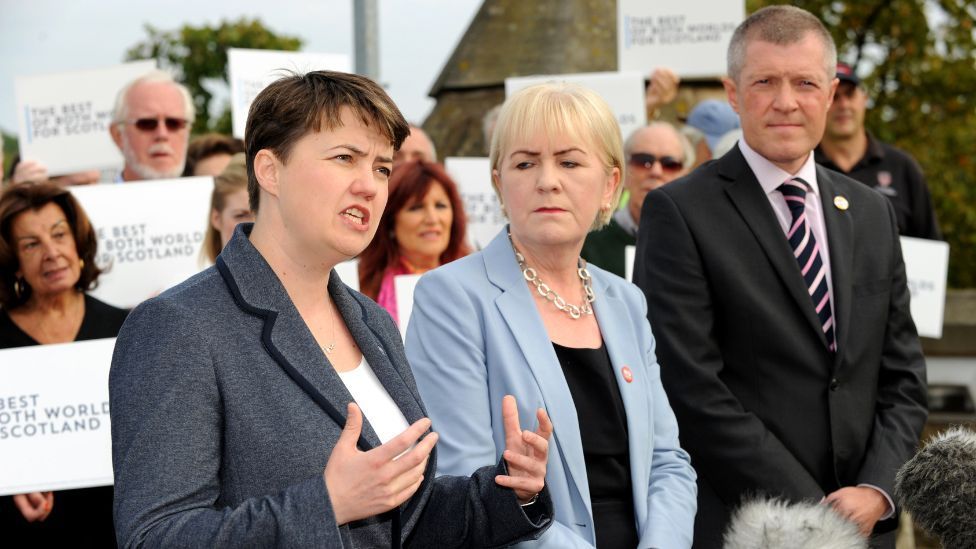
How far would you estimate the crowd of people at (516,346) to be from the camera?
2229 mm

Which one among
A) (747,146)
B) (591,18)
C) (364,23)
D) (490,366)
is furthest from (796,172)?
(591,18)

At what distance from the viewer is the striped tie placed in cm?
388

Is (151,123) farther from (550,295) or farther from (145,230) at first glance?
(550,295)

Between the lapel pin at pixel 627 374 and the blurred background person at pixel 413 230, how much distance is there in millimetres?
2388

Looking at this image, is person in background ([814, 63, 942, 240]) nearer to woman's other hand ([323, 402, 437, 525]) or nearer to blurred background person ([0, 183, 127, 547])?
blurred background person ([0, 183, 127, 547])

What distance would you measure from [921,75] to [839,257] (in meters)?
11.8

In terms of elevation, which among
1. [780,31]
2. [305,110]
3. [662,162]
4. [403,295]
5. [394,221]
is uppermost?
[780,31]

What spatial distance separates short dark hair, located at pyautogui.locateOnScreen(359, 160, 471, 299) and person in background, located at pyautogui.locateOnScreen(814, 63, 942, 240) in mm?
2371

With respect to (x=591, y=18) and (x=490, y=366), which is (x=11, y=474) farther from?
(x=591, y=18)

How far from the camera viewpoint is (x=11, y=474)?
4.69 m

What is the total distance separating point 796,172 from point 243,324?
7.56ft

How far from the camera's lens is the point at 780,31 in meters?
3.98

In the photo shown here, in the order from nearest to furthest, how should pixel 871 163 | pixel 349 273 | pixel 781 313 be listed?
pixel 781 313 → pixel 349 273 → pixel 871 163

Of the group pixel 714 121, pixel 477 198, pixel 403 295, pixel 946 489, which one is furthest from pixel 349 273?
pixel 946 489
